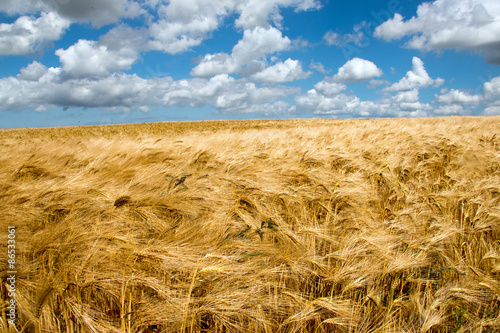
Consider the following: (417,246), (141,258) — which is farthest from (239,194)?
(417,246)

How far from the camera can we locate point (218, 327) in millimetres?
1046

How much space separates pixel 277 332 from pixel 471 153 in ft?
12.3

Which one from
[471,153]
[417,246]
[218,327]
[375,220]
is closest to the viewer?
[218,327]

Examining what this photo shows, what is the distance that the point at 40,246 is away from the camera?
1.06m

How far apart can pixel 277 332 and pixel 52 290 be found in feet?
2.72

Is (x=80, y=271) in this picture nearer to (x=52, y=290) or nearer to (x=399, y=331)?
(x=52, y=290)

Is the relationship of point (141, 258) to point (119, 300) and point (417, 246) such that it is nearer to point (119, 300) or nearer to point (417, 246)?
point (119, 300)

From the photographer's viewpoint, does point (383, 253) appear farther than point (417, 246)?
No

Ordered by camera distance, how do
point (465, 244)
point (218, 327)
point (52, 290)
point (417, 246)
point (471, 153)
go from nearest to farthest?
1. point (52, 290)
2. point (218, 327)
3. point (417, 246)
4. point (465, 244)
5. point (471, 153)

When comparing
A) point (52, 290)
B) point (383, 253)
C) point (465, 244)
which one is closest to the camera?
point (52, 290)

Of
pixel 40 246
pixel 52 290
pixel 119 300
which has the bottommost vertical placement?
pixel 119 300

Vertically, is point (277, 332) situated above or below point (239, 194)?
below

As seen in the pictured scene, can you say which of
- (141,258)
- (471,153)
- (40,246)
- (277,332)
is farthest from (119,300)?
(471,153)

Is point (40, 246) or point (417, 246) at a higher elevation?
point (40, 246)
